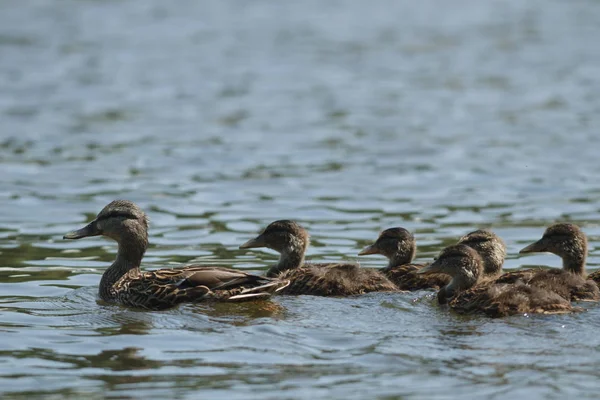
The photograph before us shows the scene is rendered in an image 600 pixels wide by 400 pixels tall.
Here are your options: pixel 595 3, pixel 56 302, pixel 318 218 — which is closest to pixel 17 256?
pixel 56 302

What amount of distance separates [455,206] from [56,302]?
624 cm

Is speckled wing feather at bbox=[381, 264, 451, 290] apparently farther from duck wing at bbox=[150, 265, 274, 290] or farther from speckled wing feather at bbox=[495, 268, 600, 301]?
duck wing at bbox=[150, 265, 274, 290]

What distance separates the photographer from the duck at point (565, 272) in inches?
410

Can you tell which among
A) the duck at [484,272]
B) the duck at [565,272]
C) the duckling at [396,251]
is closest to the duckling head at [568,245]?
the duck at [565,272]

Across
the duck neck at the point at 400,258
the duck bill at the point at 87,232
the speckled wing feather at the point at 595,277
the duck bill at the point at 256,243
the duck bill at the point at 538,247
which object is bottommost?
the speckled wing feather at the point at 595,277

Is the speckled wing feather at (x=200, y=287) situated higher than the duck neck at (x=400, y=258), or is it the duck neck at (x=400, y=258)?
the duck neck at (x=400, y=258)

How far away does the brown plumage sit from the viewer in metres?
10.4

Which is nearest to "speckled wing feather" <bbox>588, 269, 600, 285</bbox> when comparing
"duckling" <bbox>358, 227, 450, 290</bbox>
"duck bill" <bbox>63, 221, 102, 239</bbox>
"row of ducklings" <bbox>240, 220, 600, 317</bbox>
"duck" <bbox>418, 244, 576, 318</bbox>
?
"row of ducklings" <bbox>240, 220, 600, 317</bbox>

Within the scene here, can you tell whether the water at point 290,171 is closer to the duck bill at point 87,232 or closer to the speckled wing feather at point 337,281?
the speckled wing feather at point 337,281

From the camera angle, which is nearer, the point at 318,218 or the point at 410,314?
the point at 410,314

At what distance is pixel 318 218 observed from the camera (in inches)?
599

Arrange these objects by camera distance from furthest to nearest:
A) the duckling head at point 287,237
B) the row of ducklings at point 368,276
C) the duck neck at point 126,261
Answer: the duckling head at point 287,237, the duck neck at point 126,261, the row of ducklings at point 368,276

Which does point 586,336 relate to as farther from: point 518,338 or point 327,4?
point 327,4

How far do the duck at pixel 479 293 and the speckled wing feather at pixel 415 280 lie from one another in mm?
407
